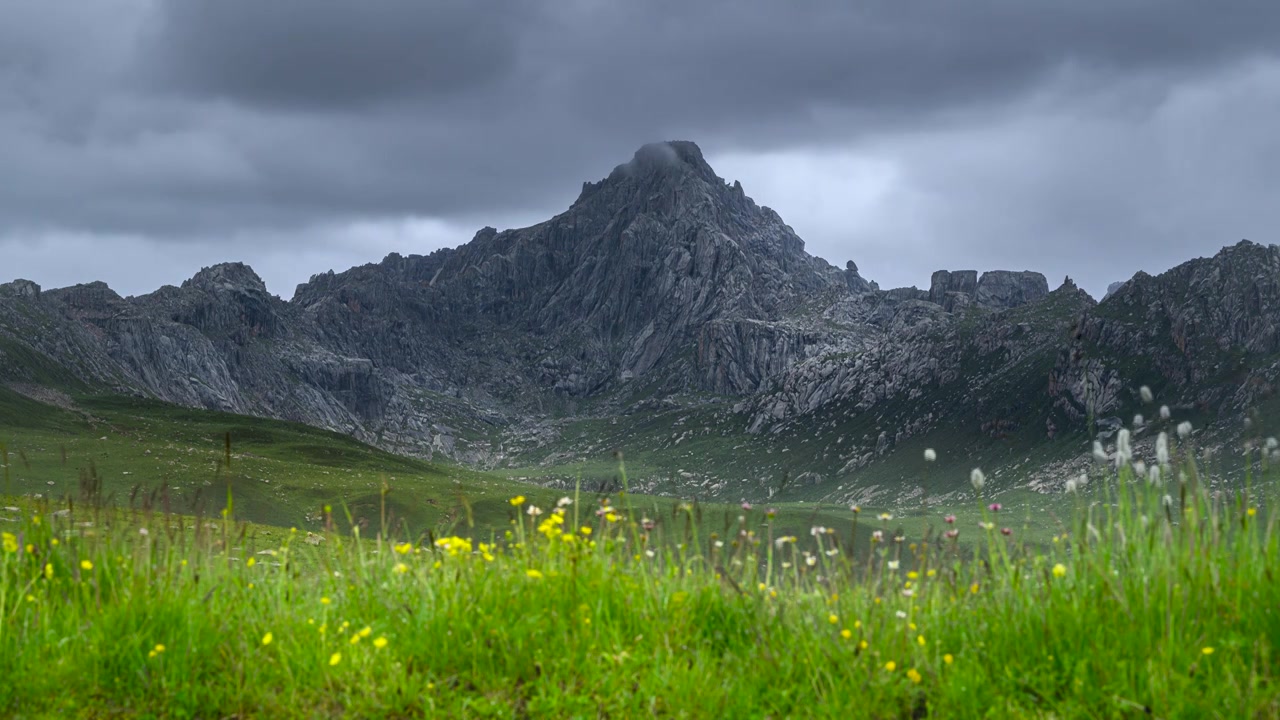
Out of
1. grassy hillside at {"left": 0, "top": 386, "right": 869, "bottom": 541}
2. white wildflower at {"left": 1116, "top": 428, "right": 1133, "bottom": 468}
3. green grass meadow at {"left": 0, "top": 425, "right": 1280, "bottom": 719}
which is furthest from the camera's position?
grassy hillside at {"left": 0, "top": 386, "right": 869, "bottom": 541}

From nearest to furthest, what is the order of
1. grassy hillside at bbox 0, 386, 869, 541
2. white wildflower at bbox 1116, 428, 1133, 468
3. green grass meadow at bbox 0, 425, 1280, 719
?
green grass meadow at bbox 0, 425, 1280, 719
white wildflower at bbox 1116, 428, 1133, 468
grassy hillside at bbox 0, 386, 869, 541

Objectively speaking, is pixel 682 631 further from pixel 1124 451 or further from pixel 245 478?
pixel 245 478

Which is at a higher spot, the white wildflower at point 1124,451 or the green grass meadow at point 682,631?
the white wildflower at point 1124,451

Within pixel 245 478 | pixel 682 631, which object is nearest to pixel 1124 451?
pixel 682 631

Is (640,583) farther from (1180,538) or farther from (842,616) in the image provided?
(1180,538)

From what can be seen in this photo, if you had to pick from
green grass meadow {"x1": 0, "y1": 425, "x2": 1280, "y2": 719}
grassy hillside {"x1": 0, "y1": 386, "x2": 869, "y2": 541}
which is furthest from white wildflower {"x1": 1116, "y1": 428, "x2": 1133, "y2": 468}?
grassy hillside {"x1": 0, "y1": 386, "x2": 869, "y2": 541}

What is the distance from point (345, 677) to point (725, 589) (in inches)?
129

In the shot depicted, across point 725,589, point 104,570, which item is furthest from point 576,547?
point 104,570

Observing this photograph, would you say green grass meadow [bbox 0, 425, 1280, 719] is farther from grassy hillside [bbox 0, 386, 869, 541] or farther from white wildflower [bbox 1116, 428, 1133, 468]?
grassy hillside [bbox 0, 386, 869, 541]

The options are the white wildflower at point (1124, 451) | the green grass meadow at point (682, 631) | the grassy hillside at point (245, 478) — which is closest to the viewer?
the green grass meadow at point (682, 631)

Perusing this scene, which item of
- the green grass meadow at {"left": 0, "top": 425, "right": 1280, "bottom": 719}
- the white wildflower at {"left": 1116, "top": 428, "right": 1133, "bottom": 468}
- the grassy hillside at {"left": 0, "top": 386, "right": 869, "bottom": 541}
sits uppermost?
the white wildflower at {"left": 1116, "top": 428, "right": 1133, "bottom": 468}

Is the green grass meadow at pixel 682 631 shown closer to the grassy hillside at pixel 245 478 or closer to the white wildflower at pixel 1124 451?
the white wildflower at pixel 1124 451

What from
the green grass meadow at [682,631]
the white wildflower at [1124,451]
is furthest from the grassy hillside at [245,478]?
the white wildflower at [1124,451]

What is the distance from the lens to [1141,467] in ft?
24.2
